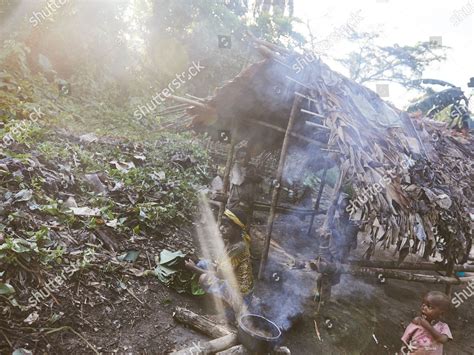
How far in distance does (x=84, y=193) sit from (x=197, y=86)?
15.1m

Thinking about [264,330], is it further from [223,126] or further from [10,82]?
[10,82]

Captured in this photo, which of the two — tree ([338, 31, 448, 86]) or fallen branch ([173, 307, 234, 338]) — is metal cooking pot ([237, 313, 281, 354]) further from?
tree ([338, 31, 448, 86])

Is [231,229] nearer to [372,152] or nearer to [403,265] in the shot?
[372,152]

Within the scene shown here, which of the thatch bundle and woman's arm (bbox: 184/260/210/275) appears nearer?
the thatch bundle

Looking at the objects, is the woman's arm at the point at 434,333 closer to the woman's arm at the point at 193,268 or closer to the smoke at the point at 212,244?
the smoke at the point at 212,244

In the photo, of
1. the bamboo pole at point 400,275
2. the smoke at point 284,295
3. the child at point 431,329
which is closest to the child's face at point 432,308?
the child at point 431,329

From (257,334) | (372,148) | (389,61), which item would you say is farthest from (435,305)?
(389,61)

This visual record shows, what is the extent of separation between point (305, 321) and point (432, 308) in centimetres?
205

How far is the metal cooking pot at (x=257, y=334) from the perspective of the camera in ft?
10.7

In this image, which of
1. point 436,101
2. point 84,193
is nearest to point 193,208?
point 84,193

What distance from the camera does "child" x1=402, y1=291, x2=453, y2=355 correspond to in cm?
366

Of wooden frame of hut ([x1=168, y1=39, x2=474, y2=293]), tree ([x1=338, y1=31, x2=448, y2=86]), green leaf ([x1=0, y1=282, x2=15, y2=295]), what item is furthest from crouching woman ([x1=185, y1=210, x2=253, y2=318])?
tree ([x1=338, y1=31, x2=448, y2=86])

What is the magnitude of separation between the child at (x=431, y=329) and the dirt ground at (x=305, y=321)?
68cm

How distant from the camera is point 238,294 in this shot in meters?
4.46
